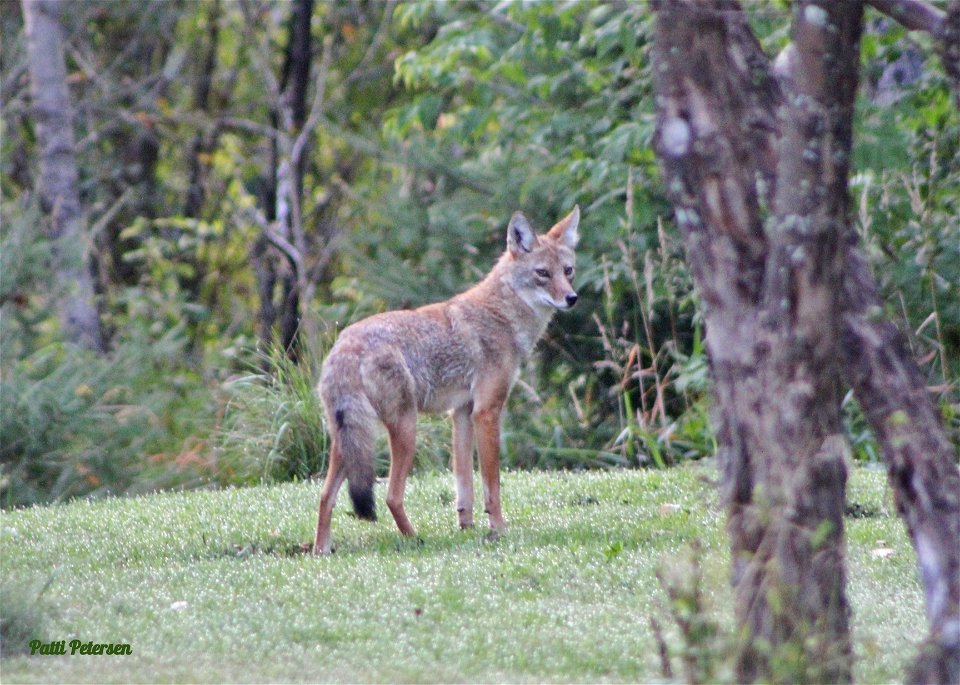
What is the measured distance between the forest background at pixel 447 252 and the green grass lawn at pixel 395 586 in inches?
70.2

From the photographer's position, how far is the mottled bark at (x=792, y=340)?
373cm

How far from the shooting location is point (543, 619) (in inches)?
217

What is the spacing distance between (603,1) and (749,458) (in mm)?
7821

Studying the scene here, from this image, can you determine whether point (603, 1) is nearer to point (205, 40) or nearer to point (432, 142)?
point (432, 142)

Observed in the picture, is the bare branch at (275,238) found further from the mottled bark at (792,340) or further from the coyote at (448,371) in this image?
the mottled bark at (792,340)

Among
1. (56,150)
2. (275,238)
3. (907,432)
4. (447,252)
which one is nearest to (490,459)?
(907,432)

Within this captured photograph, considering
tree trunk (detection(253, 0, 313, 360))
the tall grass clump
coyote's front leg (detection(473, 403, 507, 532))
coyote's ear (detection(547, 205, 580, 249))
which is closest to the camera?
coyote's front leg (detection(473, 403, 507, 532))

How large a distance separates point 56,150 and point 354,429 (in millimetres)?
9076

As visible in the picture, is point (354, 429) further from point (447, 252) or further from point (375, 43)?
point (375, 43)

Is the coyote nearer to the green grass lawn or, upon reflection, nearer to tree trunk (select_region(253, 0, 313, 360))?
the green grass lawn

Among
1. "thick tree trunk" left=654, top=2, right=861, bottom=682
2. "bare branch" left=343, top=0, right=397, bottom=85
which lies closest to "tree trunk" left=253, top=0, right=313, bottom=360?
"bare branch" left=343, top=0, right=397, bottom=85

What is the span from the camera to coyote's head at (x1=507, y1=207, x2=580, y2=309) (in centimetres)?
812

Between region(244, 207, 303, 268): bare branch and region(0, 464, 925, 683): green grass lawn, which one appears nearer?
region(0, 464, 925, 683): green grass lawn

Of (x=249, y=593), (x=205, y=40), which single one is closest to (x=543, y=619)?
(x=249, y=593)
